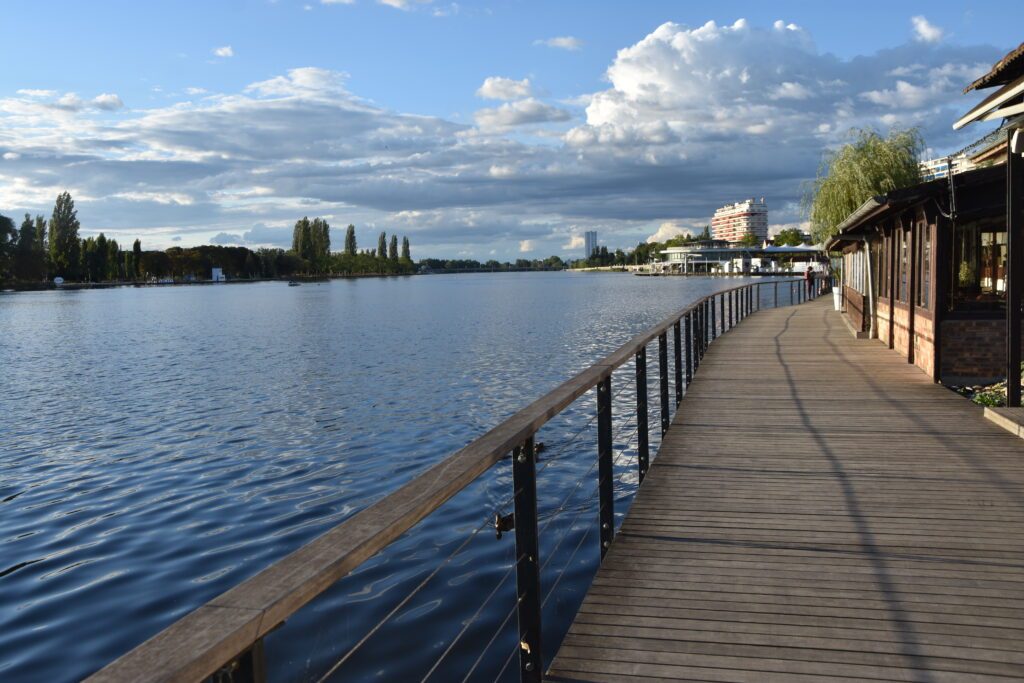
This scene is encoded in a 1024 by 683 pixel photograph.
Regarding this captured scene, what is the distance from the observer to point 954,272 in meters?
11.9

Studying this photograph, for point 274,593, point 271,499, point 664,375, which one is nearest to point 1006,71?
point 664,375

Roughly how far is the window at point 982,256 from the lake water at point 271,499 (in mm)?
5210

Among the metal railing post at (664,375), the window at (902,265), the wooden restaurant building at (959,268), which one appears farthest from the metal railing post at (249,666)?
the window at (902,265)

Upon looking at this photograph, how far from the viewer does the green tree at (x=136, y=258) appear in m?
152

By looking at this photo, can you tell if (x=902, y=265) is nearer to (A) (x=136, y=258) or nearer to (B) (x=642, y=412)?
(B) (x=642, y=412)

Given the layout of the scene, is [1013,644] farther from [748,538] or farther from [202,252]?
[202,252]

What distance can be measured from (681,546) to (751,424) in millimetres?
3925

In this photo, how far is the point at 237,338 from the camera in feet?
122

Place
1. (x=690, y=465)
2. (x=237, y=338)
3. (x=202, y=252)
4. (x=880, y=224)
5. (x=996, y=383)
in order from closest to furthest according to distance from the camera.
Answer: (x=690, y=465) < (x=996, y=383) < (x=880, y=224) < (x=237, y=338) < (x=202, y=252)

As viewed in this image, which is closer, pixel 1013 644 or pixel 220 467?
pixel 1013 644

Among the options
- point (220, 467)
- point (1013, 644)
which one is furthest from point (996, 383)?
point (220, 467)

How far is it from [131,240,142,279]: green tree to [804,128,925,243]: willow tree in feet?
477

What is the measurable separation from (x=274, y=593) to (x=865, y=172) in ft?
105

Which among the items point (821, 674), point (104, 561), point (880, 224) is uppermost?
point (880, 224)
